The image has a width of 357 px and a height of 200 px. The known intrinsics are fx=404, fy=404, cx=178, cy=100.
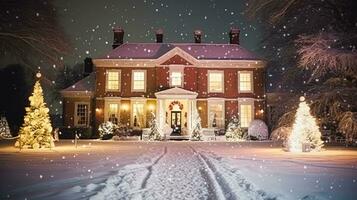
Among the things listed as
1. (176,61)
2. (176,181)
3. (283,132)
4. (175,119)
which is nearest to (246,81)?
(176,61)

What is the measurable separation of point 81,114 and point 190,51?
36.0 feet

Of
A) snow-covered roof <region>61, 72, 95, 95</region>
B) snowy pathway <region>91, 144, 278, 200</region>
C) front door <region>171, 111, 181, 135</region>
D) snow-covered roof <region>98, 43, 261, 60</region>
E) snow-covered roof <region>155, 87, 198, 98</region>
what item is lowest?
snowy pathway <region>91, 144, 278, 200</region>

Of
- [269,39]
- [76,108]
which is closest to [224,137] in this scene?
[269,39]

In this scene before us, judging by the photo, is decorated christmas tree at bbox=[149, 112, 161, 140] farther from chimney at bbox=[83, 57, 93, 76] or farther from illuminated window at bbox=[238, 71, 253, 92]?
chimney at bbox=[83, 57, 93, 76]

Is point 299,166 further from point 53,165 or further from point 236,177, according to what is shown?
point 53,165

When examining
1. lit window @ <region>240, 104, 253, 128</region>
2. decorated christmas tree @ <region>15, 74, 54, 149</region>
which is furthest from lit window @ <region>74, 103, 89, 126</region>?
decorated christmas tree @ <region>15, 74, 54, 149</region>

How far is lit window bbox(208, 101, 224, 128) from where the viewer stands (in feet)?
110

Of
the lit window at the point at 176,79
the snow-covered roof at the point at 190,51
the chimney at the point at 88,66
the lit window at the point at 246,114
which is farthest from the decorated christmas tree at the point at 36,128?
the chimney at the point at 88,66

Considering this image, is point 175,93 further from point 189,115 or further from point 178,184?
point 178,184

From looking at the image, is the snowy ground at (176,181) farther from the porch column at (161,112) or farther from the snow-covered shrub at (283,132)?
the porch column at (161,112)

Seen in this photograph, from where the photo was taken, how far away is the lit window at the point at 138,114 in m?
33.3

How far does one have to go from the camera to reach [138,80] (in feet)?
111

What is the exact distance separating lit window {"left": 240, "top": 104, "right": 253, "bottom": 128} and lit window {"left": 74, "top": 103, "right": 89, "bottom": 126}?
43.1 feet

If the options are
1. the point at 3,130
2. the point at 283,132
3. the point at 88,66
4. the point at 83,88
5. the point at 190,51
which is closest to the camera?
the point at 283,132
